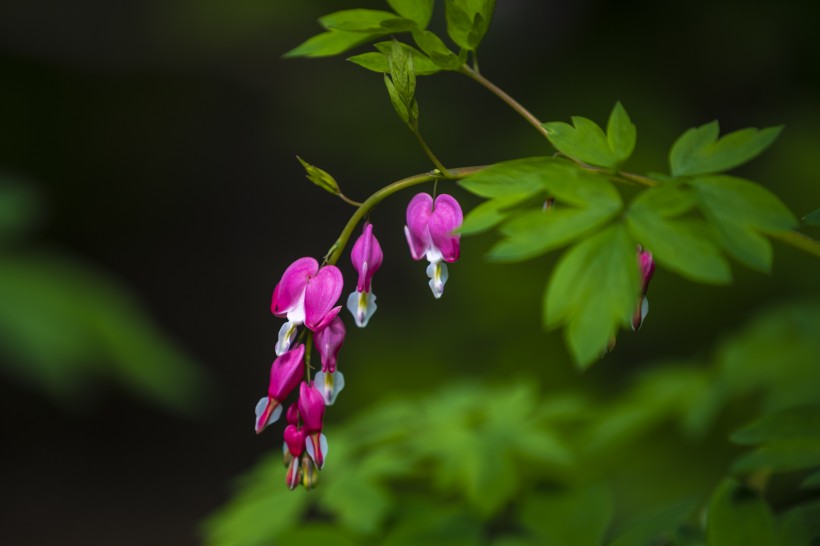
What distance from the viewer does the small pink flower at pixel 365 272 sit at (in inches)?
37.1

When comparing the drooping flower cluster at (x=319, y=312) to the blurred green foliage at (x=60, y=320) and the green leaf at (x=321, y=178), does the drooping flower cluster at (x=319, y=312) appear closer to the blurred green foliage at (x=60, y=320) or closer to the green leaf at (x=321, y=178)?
the green leaf at (x=321, y=178)

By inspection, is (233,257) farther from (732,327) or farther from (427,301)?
(732,327)

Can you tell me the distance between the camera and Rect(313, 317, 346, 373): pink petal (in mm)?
972

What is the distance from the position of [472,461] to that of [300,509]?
1.07ft

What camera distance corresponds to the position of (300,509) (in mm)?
1504

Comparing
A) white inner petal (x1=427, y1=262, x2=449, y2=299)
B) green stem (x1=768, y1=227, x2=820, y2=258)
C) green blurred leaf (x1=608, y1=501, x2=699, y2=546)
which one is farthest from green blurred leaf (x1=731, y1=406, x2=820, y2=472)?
white inner petal (x1=427, y1=262, x2=449, y2=299)

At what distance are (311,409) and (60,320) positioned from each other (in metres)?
2.48

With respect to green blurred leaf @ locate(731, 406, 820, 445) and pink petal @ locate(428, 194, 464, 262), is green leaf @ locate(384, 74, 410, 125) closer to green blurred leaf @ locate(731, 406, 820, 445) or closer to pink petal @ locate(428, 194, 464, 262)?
pink petal @ locate(428, 194, 464, 262)

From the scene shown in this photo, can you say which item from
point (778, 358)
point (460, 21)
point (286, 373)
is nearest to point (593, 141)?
point (460, 21)

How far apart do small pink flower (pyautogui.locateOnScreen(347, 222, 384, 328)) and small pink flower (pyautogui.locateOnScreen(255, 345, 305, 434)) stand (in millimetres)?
89

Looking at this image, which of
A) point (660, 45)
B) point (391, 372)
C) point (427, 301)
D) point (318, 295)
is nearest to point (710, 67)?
point (660, 45)

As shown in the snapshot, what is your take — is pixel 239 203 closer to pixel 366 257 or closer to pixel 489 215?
pixel 366 257

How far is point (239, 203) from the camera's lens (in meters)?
7.65

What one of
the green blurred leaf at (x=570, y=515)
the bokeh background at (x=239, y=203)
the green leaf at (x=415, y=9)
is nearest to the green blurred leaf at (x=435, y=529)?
the green blurred leaf at (x=570, y=515)
